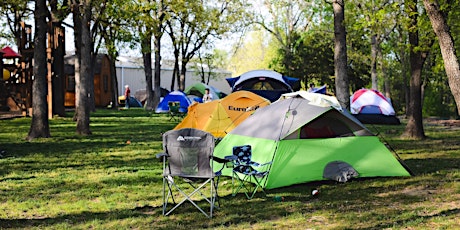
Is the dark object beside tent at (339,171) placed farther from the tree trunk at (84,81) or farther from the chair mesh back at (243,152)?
the tree trunk at (84,81)

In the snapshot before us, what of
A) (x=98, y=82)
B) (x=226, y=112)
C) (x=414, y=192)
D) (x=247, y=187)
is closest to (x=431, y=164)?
(x=414, y=192)

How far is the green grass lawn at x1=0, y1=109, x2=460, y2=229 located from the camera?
18.8ft

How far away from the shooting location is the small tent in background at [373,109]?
19328 mm

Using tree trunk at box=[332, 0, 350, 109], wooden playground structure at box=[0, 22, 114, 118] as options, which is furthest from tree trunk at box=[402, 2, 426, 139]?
wooden playground structure at box=[0, 22, 114, 118]

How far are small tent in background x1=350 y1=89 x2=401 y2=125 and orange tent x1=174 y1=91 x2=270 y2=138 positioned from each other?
6538 millimetres

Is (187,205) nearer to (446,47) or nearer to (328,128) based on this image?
(328,128)

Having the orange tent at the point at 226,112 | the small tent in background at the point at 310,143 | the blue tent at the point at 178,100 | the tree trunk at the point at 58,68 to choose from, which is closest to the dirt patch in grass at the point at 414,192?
the small tent in background at the point at 310,143

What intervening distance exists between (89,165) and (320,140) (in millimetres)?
3931

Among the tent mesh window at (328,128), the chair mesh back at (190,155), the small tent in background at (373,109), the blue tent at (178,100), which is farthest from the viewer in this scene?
the blue tent at (178,100)

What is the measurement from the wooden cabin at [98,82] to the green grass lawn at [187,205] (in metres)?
22.8

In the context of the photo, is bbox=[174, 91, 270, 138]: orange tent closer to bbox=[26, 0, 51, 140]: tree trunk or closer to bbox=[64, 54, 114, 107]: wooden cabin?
bbox=[26, 0, 51, 140]: tree trunk

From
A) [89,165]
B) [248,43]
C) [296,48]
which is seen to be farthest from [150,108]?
[248,43]

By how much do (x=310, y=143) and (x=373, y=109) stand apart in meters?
12.2

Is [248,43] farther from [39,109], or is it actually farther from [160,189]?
[160,189]
